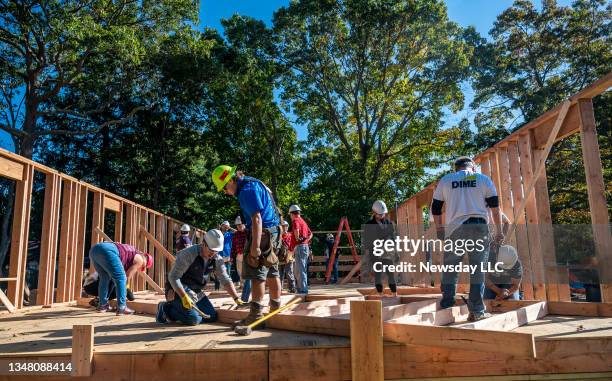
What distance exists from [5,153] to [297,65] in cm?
1894

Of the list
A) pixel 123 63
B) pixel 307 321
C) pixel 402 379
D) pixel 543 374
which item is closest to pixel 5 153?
pixel 307 321

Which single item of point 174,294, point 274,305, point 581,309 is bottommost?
point 581,309

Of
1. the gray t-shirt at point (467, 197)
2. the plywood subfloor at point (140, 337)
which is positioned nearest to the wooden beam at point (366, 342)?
the plywood subfloor at point (140, 337)

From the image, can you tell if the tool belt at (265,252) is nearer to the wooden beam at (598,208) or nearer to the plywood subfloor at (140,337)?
the plywood subfloor at (140,337)

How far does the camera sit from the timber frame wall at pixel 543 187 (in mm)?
4629

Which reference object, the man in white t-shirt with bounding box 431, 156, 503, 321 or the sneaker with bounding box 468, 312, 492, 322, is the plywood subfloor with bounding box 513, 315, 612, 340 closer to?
the sneaker with bounding box 468, 312, 492, 322

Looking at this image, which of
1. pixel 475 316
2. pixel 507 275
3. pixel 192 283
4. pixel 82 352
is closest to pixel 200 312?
pixel 192 283

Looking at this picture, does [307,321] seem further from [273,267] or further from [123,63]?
[123,63]

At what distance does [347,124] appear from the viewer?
25766 mm

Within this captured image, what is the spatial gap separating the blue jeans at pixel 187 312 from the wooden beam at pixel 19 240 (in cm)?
317

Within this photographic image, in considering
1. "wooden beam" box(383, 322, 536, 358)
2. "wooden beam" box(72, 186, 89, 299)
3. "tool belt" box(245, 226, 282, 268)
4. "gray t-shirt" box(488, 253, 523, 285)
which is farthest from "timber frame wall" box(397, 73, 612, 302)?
"wooden beam" box(72, 186, 89, 299)

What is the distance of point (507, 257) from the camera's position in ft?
16.9

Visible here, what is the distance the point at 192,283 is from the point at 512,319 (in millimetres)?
3200

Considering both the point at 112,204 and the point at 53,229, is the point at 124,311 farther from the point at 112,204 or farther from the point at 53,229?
the point at 112,204
